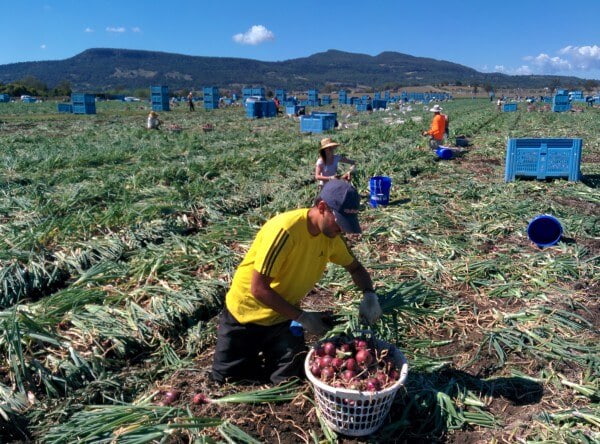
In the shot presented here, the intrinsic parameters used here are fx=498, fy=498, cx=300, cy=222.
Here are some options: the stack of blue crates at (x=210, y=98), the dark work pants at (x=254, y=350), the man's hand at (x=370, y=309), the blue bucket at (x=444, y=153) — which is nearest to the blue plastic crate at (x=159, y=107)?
the stack of blue crates at (x=210, y=98)

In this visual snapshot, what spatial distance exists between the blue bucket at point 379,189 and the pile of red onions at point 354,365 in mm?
4823

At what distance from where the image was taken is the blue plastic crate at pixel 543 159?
30.5 ft

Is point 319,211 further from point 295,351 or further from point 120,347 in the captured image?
point 120,347

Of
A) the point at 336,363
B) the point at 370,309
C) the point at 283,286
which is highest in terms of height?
the point at 283,286

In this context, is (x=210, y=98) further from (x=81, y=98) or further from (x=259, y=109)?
(x=81, y=98)

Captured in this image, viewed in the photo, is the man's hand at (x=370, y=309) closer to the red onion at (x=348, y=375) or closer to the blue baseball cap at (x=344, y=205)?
the red onion at (x=348, y=375)

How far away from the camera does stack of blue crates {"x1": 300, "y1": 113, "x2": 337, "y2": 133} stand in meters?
20.2

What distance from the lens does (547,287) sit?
4.54m

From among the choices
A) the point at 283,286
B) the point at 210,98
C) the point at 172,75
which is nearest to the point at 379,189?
the point at 283,286

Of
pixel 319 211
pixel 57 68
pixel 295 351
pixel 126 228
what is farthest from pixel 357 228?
pixel 57 68

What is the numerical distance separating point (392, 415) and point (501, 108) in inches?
1697

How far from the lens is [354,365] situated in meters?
2.67

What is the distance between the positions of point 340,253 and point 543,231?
3823mm

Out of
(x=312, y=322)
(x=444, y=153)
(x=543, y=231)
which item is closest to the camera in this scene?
(x=312, y=322)
